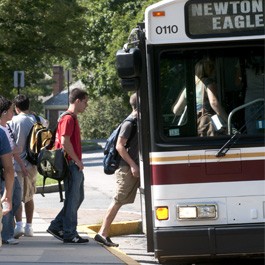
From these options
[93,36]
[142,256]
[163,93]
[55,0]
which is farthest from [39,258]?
[93,36]

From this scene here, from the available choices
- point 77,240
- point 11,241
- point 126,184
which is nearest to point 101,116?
point 77,240

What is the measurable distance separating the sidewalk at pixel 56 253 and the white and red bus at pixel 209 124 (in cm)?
133

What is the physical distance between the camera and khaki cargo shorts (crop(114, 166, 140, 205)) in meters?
11.7

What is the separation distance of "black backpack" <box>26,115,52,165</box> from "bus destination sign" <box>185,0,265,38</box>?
340 cm

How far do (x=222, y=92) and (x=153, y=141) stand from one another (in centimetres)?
82

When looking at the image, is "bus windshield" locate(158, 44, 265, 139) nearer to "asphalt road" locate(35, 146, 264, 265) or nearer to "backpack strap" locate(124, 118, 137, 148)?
"backpack strap" locate(124, 118, 137, 148)

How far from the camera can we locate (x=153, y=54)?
379 inches

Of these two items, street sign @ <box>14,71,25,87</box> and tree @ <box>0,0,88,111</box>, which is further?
tree @ <box>0,0,88,111</box>

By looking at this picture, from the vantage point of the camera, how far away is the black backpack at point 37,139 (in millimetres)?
12414

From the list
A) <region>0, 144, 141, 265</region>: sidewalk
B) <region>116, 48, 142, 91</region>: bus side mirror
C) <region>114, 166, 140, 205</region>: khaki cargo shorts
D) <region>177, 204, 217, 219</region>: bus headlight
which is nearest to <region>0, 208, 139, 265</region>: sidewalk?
<region>0, 144, 141, 265</region>: sidewalk

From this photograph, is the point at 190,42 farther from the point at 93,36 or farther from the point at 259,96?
the point at 93,36

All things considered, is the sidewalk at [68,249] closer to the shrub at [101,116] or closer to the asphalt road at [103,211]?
the asphalt road at [103,211]

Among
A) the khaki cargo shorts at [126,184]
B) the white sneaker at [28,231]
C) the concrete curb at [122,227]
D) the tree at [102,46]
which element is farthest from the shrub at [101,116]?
the khaki cargo shorts at [126,184]

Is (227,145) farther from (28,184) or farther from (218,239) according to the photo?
(28,184)
